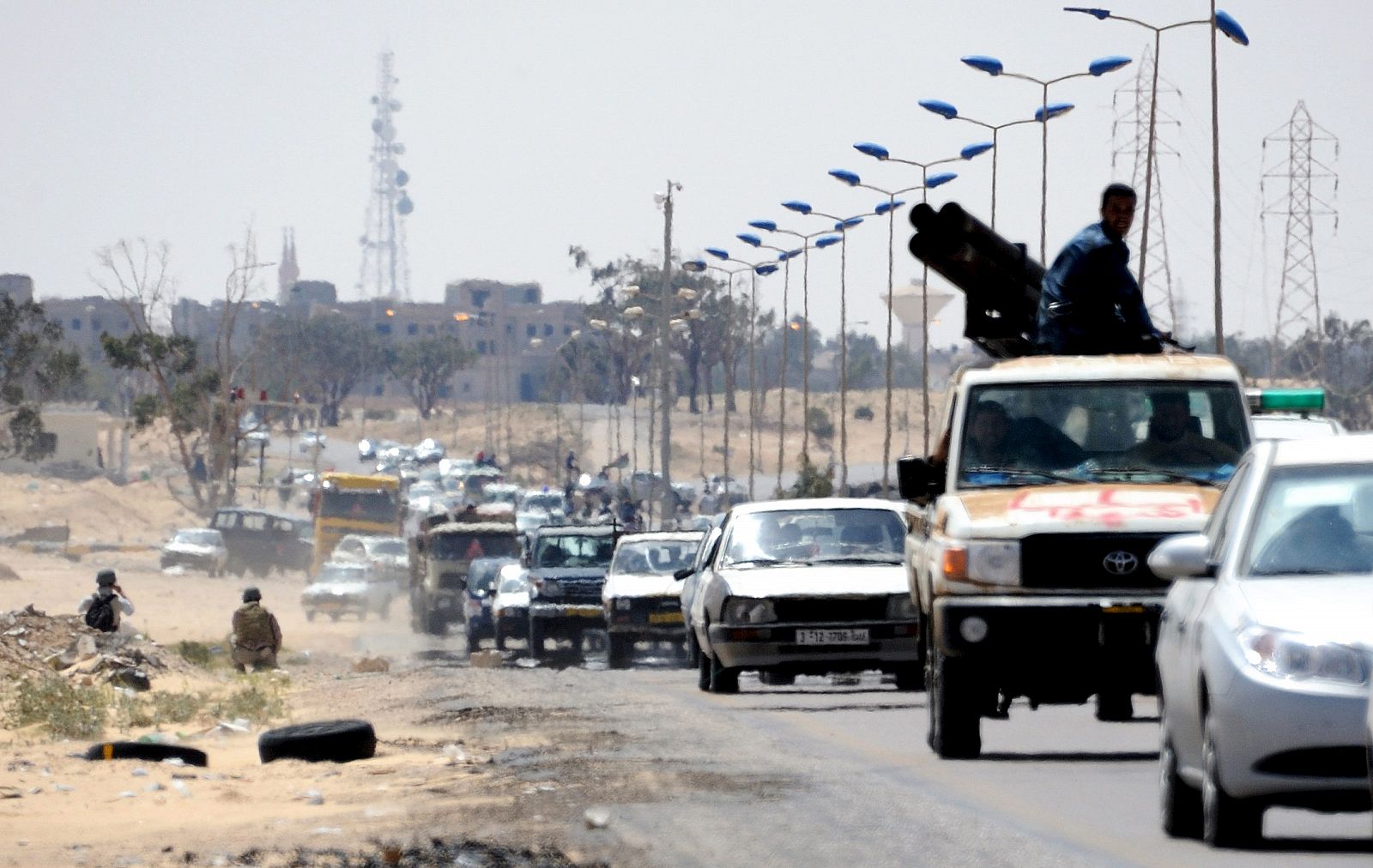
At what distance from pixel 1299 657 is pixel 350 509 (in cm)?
6835

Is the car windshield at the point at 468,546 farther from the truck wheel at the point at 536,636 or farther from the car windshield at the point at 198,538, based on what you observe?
the car windshield at the point at 198,538

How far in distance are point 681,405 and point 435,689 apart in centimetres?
15792

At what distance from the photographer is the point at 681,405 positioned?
595 ft

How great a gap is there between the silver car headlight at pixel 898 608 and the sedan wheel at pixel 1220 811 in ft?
32.2

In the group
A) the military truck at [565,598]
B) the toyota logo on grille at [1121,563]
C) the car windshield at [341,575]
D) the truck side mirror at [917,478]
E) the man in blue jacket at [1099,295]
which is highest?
the man in blue jacket at [1099,295]

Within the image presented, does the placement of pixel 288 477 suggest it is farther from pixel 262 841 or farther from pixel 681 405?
pixel 262 841

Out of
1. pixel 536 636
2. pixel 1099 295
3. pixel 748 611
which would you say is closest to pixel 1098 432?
pixel 1099 295

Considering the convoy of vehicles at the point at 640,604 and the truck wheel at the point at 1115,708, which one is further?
the convoy of vehicles at the point at 640,604

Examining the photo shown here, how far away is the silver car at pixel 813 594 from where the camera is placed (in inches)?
748

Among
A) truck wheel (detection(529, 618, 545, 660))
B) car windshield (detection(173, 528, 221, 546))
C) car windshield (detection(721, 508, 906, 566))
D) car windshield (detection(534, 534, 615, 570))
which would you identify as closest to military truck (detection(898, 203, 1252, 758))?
car windshield (detection(721, 508, 906, 566))

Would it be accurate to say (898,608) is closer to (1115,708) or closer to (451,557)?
(1115,708)

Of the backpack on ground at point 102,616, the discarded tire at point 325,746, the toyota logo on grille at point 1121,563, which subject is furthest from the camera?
the backpack on ground at point 102,616

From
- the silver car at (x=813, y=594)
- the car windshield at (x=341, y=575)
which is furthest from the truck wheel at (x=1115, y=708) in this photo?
the car windshield at (x=341, y=575)

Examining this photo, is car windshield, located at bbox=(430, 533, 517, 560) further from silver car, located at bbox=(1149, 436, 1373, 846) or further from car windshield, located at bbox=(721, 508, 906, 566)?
silver car, located at bbox=(1149, 436, 1373, 846)
